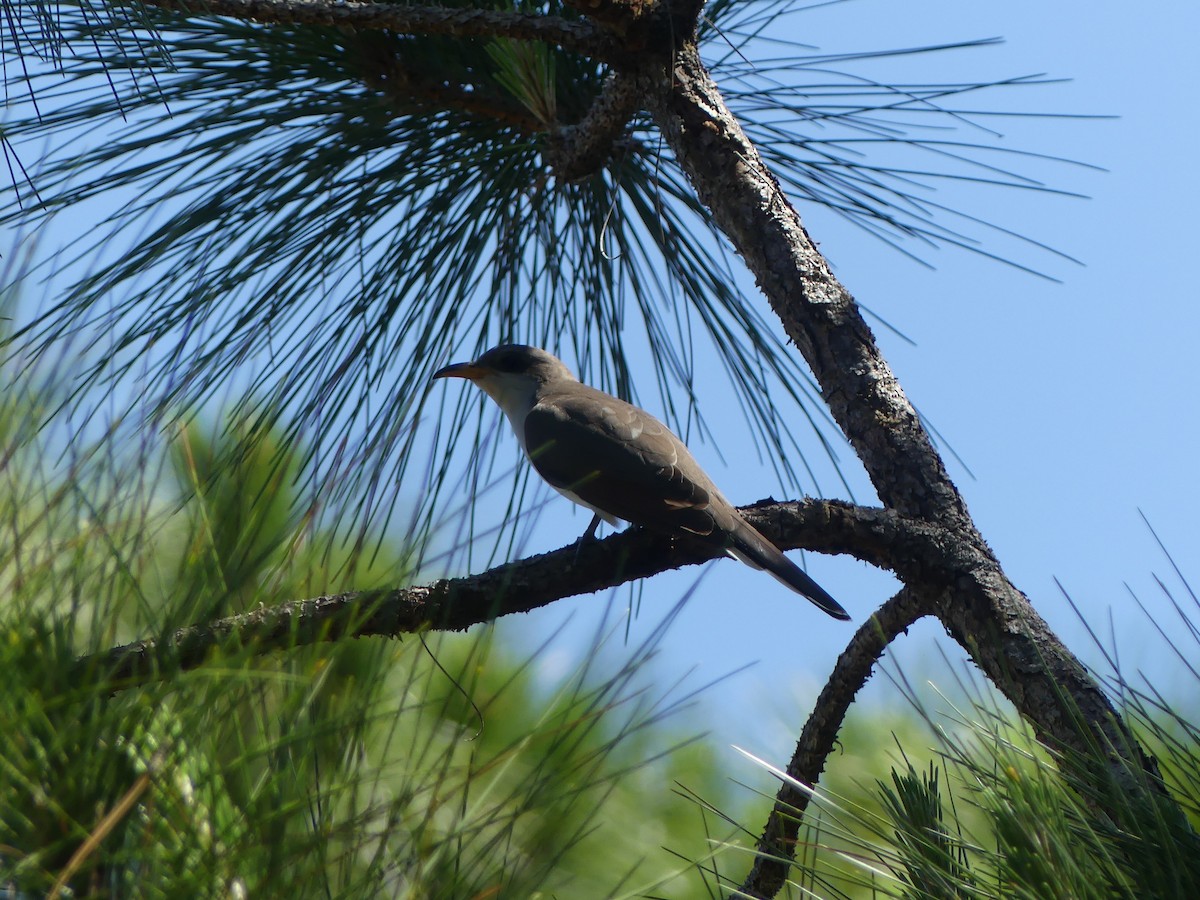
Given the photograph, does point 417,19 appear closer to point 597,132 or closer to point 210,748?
point 597,132

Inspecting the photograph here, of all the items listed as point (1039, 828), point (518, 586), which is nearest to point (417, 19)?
point (518, 586)

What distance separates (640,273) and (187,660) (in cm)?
190

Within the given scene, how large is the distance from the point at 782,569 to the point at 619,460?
59 cm

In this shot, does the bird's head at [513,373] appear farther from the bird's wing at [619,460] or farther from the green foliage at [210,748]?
the green foliage at [210,748]

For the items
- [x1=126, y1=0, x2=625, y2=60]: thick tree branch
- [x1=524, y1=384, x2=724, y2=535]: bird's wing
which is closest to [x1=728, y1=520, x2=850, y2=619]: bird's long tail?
[x1=524, y1=384, x2=724, y2=535]: bird's wing

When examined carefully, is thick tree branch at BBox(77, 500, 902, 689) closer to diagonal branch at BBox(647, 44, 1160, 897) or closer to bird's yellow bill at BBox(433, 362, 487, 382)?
diagonal branch at BBox(647, 44, 1160, 897)

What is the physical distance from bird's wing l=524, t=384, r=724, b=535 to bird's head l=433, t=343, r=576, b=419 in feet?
0.47

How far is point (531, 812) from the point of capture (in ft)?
3.25

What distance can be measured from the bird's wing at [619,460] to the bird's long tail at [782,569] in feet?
0.49

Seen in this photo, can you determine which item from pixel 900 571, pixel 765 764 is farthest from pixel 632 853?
pixel 765 764

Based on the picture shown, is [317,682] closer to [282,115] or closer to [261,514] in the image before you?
[261,514]

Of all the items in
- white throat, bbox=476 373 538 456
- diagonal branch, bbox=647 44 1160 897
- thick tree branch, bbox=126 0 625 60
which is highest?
thick tree branch, bbox=126 0 625 60

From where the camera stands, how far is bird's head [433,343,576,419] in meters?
3.10

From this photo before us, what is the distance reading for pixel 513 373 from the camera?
3232 millimetres
